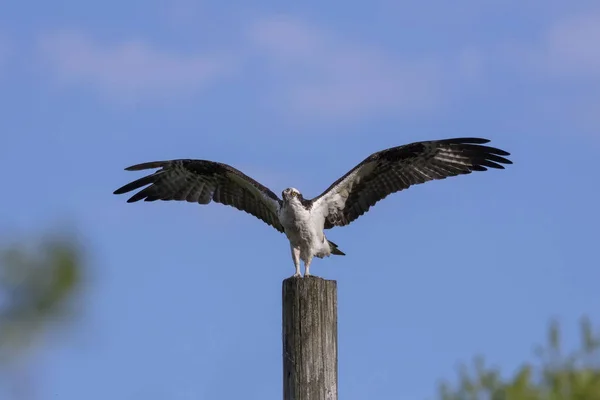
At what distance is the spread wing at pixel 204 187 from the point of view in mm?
11919

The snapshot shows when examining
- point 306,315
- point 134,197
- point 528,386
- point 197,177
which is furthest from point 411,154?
point 528,386

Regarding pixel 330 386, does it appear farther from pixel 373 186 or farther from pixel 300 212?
pixel 373 186

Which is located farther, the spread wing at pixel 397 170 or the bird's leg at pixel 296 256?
the spread wing at pixel 397 170

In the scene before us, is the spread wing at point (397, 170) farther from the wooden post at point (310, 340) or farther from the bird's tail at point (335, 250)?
the wooden post at point (310, 340)

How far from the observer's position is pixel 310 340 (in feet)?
22.0

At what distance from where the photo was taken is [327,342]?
22.1 feet

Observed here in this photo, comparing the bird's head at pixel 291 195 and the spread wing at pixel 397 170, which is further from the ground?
the spread wing at pixel 397 170

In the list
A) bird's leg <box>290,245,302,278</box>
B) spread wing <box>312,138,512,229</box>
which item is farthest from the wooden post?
spread wing <box>312,138,512,229</box>

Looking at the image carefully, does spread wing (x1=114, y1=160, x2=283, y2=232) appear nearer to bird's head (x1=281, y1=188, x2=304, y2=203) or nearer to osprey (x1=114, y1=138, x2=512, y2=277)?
osprey (x1=114, y1=138, x2=512, y2=277)

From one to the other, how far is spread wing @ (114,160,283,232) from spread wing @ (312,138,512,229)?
2.25 feet

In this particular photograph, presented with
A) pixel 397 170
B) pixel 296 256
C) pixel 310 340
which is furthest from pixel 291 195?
pixel 310 340

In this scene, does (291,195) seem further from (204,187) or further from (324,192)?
(204,187)

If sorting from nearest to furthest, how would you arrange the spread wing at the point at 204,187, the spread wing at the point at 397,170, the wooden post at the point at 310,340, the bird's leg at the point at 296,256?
the wooden post at the point at 310,340, the bird's leg at the point at 296,256, the spread wing at the point at 397,170, the spread wing at the point at 204,187

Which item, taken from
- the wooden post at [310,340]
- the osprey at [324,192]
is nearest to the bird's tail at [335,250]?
the osprey at [324,192]
